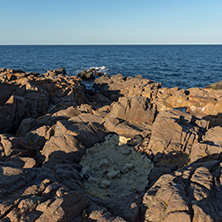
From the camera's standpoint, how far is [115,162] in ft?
44.9

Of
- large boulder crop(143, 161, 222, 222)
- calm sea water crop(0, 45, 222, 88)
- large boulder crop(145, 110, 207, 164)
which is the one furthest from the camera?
calm sea water crop(0, 45, 222, 88)

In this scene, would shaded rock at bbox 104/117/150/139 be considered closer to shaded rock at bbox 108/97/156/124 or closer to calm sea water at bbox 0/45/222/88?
shaded rock at bbox 108/97/156/124

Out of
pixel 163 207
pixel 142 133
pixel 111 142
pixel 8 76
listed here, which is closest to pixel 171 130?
pixel 142 133

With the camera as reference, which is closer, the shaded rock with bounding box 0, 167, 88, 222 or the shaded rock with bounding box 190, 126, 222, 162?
the shaded rock with bounding box 0, 167, 88, 222

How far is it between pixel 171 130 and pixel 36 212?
37.0 feet

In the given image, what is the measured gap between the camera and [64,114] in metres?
20.9

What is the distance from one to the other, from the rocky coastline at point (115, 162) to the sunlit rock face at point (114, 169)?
60mm

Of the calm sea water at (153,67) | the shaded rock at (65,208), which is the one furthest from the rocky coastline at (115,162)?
the calm sea water at (153,67)

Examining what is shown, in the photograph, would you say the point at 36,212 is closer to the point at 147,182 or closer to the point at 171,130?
the point at 147,182

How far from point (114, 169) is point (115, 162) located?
2.48 ft

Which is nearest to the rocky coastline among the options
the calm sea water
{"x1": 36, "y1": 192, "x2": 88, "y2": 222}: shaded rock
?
{"x1": 36, "y1": 192, "x2": 88, "y2": 222}: shaded rock

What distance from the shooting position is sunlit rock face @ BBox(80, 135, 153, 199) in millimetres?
11266

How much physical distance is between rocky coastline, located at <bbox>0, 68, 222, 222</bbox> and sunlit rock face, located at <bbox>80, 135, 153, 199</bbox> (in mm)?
60

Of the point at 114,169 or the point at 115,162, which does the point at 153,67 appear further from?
the point at 114,169
